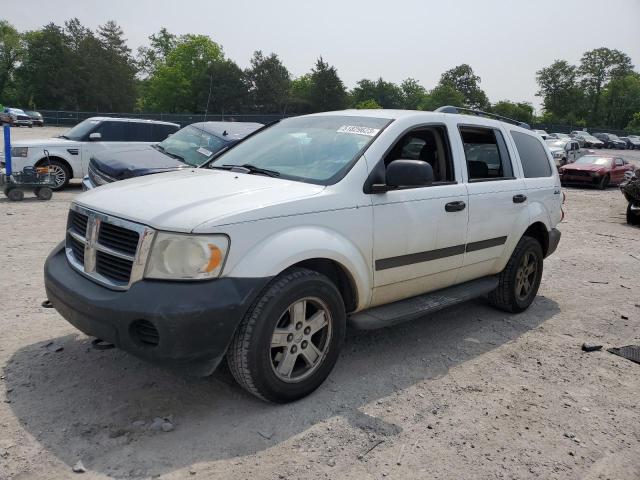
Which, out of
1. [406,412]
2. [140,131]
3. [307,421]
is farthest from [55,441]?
[140,131]

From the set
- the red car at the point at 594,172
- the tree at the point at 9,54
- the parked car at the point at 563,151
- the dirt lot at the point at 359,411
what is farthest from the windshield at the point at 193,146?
the tree at the point at 9,54

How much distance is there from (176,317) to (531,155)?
4.26m

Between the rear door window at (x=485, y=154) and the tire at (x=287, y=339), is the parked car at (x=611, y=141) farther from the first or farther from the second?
the tire at (x=287, y=339)

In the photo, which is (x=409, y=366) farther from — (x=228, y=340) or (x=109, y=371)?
(x=109, y=371)

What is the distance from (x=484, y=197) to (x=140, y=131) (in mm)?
9956

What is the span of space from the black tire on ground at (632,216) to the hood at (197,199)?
36.4 feet

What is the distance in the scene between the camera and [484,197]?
463 cm

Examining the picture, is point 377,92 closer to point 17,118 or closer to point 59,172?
point 17,118

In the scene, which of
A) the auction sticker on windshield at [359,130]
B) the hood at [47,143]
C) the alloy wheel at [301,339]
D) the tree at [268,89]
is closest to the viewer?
the alloy wheel at [301,339]

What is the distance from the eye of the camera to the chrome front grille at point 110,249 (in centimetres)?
296

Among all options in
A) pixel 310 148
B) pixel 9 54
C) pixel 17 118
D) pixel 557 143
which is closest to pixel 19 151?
pixel 310 148

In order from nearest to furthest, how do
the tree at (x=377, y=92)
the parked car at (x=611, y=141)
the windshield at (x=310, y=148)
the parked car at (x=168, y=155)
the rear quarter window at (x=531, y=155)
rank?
the windshield at (x=310, y=148), the rear quarter window at (x=531, y=155), the parked car at (x=168, y=155), the parked car at (x=611, y=141), the tree at (x=377, y=92)

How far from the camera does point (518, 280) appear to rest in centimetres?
543

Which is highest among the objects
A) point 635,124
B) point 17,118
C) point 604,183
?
point 635,124
